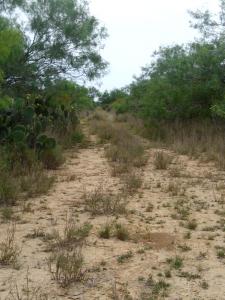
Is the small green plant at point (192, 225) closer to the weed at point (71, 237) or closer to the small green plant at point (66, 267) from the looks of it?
the weed at point (71, 237)

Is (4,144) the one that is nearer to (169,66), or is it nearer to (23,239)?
(23,239)

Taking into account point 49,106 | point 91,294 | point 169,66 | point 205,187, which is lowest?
point 91,294

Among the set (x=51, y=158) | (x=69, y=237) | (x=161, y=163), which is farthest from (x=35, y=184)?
(x=161, y=163)

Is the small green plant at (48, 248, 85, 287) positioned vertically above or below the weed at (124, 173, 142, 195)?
below

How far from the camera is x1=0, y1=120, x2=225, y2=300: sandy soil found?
4.71 m

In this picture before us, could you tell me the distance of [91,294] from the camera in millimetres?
4539

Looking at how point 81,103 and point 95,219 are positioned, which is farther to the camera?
point 81,103

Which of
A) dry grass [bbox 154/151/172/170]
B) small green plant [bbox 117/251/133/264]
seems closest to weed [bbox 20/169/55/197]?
dry grass [bbox 154/151/172/170]

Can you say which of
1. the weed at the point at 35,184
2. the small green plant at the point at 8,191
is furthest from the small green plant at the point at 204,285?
the weed at the point at 35,184

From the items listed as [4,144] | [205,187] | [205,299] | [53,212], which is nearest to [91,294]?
[205,299]

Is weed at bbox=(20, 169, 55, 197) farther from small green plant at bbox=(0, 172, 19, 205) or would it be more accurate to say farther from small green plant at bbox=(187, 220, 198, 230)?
small green plant at bbox=(187, 220, 198, 230)

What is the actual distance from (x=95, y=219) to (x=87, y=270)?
1.93m

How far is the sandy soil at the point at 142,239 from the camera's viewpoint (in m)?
4.71

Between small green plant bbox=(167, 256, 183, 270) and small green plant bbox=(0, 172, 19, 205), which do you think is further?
small green plant bbox=(0, 172, 19, 205)
